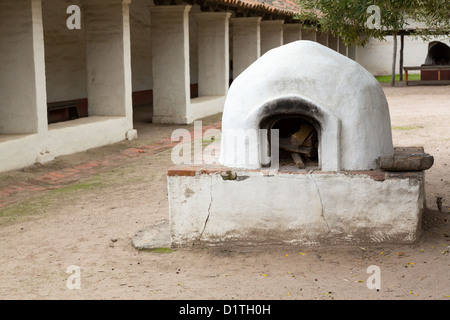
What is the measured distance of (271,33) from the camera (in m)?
21.5

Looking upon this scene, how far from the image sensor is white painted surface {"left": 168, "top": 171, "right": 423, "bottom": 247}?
5.45 meters

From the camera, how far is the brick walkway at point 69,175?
832 cm

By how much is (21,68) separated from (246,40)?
1060 centimetres

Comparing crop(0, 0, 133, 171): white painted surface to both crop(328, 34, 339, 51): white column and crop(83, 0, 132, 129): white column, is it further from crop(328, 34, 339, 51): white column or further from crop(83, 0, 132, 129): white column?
crop(328, 34, 339, 51): white column

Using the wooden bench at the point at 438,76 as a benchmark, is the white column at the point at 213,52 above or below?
above

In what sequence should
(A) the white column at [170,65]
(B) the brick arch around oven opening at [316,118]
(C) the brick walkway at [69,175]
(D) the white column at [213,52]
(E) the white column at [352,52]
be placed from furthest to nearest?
(E) the white column at [352,52], (D) the white column at [213,52], (A) the white column at [170,65], (C) the brick walkway at [69,175], (B) the brick arch around oven opening at [316,118]

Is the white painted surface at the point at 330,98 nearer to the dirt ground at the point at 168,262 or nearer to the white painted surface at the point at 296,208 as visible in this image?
the white painted surface at the point at 296,208

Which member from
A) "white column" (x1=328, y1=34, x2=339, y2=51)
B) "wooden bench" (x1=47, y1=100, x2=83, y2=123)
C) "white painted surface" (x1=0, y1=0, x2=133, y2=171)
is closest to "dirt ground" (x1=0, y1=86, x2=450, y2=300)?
"white painted surface" (x1=0, y1=0, x2=133, y2=171)

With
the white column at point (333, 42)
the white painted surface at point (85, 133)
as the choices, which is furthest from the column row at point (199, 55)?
the white column at point (333, 42)

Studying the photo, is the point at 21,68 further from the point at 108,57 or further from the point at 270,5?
the point at 270,5

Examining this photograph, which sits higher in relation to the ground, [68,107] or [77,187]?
[68,107]

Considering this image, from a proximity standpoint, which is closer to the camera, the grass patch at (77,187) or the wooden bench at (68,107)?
the grass patch at (77,187)

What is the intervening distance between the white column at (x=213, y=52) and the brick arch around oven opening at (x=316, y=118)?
11.9 m

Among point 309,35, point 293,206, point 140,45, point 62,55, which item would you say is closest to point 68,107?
point 62,55
